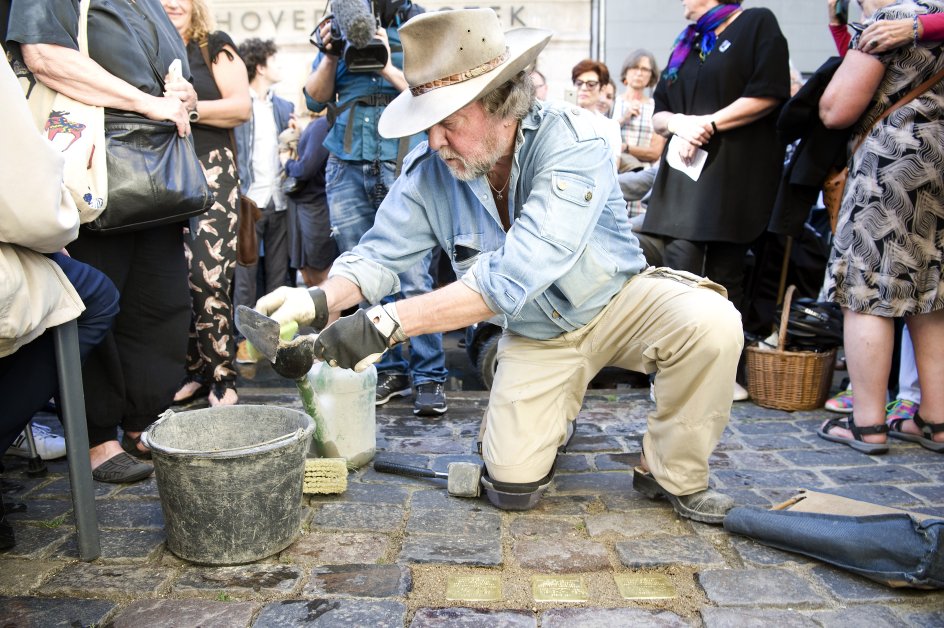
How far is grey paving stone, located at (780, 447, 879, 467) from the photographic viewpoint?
10.5 ft

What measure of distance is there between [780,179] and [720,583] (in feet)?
8.35

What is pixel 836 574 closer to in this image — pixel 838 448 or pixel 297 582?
pixel 838 448

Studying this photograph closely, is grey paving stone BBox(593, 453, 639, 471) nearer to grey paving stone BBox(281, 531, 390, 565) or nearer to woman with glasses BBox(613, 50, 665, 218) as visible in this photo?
grey paving stone BBox(281, 531, 390, 565)

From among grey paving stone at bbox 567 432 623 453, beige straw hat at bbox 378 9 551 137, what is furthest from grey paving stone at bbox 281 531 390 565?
beige straw hat at bbox 378 9 551 137

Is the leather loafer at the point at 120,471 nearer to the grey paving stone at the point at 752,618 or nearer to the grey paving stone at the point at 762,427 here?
the grey paving stone at the point at 752,618

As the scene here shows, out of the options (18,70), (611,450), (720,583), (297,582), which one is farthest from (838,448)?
(18,70)

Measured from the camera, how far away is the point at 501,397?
109 inches

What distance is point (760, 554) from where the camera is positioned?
7.75ft

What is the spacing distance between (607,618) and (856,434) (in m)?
1.95

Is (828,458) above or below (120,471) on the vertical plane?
below

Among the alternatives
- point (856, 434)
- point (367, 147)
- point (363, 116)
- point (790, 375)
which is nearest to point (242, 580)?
point (367, 147)

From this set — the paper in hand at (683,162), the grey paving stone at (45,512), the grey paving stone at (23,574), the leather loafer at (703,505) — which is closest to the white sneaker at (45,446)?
the grey paving stone at (45,512)

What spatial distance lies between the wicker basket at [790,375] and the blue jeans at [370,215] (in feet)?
5.47

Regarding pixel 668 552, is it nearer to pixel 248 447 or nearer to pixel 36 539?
pixel 248 447
